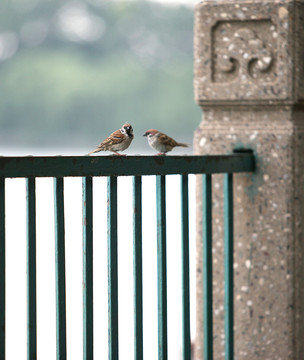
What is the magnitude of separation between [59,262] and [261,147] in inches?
43.7

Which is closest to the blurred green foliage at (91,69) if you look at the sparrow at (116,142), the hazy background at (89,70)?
the hazy background at (89,70)

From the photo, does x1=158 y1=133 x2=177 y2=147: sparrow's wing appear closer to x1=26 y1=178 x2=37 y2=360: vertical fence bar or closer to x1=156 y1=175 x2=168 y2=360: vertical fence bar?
x1=156 y1=175 x2=168 y2=360: vertical fence bar

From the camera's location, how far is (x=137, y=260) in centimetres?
269

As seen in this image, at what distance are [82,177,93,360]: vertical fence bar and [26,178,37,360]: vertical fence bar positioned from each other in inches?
8.7

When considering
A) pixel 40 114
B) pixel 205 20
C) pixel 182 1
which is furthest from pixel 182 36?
pixel 205 20

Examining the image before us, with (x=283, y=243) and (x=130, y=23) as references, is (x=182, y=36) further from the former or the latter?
(x=283, y=243)

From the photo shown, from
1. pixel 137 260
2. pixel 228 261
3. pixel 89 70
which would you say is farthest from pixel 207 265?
pixel 89 70

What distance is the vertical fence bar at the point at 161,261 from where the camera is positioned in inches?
110

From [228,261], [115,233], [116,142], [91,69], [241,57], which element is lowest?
[228,261]

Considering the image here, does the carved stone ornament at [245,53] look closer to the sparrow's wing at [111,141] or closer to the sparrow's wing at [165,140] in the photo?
the sparrow's wing at [165,140]

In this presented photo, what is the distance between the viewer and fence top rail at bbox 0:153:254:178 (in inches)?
89.3

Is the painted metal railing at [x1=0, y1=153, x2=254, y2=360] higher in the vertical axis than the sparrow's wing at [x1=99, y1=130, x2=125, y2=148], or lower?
lower

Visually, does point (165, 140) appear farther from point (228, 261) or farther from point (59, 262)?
point (59, 262)

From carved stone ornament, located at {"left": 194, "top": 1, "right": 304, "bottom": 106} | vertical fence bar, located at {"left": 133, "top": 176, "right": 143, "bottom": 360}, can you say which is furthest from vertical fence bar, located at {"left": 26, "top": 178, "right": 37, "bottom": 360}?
carved stone ornament, located at {"left": 194, "top": 1, "right": 304, "bottom": 106}
